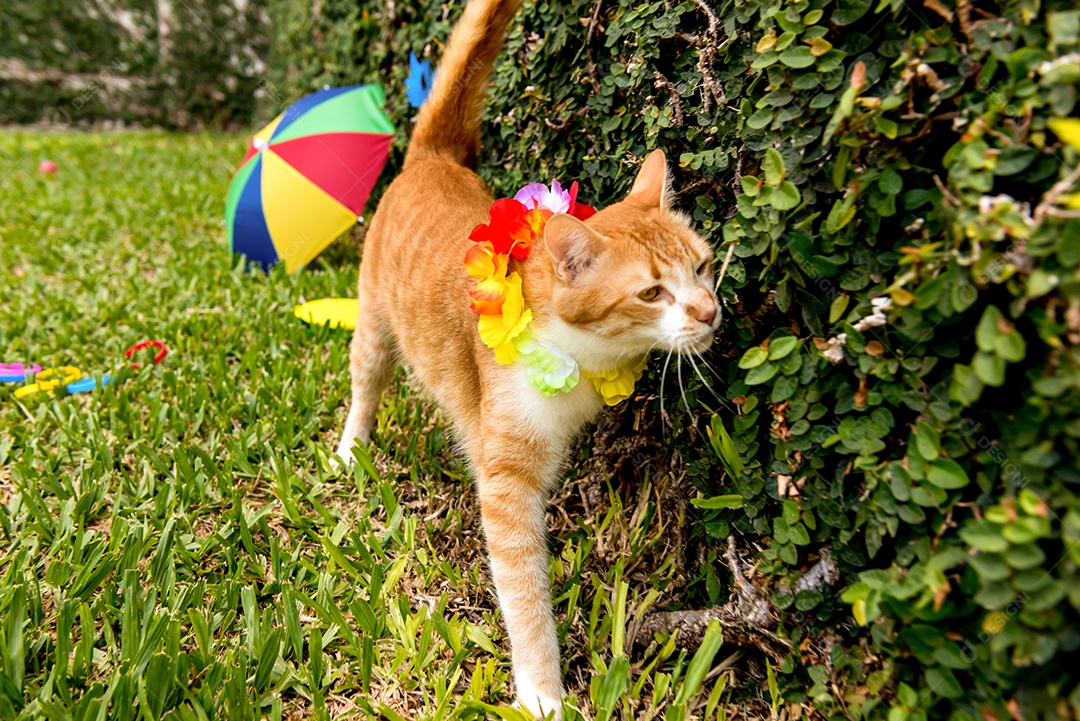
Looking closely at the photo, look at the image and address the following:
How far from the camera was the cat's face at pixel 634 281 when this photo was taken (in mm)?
1698

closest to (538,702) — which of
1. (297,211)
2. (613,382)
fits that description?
(613,382)

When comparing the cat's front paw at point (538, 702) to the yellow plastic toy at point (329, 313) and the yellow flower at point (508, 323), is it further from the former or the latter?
the yellow plastic toy at point (329, 313)

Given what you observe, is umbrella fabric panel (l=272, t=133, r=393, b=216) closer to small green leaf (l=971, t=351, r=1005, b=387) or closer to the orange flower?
the orange flower

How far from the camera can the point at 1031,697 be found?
3.75 ft

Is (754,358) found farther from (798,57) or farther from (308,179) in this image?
(308,179)

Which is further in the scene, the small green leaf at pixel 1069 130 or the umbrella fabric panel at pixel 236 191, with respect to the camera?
the umbrella fabric panel at pixel 236 191

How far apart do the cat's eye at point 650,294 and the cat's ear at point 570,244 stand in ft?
0.47

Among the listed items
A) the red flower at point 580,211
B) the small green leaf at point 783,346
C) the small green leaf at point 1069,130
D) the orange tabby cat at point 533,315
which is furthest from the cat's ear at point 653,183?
the small green leaf at point 1069,130

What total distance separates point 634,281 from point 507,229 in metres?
0.39

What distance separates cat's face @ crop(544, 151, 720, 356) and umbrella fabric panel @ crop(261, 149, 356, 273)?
2558 mm

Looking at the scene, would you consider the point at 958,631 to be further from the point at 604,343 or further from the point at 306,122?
the point at 306,122

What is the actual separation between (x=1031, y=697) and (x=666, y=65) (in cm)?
163

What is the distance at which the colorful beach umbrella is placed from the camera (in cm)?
407

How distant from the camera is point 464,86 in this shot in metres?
2.66
